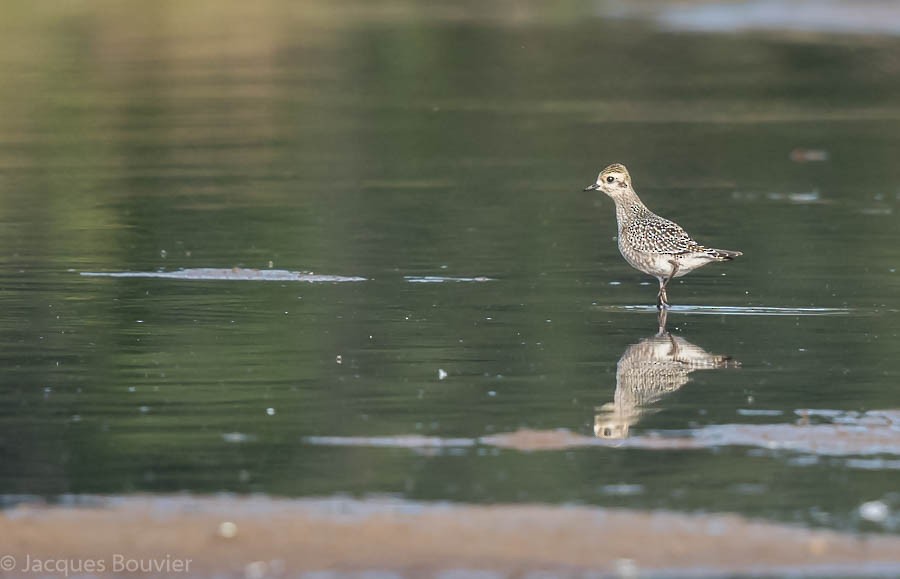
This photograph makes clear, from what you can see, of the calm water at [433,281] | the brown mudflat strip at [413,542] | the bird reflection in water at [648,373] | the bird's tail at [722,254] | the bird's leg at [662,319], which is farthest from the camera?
the bird's tail at [722,254]

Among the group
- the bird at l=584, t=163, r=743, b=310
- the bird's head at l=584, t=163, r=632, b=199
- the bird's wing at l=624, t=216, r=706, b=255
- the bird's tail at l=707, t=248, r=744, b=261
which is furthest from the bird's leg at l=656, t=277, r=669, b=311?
the bird's head at l=584, t=163, r=632, b=199

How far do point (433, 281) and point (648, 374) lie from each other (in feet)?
13.3

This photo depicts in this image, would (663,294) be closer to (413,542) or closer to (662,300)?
(662,300)

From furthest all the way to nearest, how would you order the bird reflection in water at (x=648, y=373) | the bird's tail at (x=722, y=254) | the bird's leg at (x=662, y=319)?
the bird's tail at (x=722, y=254) < the bird's leg at (x=662, y=319) < the bird reflection in water at (x=648, y=373)

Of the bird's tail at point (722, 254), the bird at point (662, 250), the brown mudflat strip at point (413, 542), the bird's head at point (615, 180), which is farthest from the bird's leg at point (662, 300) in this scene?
the brown mudflat strip at point (413, 542)

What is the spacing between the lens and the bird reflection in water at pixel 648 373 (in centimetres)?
1068

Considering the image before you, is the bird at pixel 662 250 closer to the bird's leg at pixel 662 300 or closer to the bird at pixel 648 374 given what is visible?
the bird's leg at pixel 662 300

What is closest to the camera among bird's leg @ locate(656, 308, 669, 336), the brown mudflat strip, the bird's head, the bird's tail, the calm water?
the brown mudflat strip

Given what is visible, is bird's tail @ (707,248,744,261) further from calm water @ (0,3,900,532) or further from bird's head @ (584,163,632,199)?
bird's head @ (584,163,632,199)

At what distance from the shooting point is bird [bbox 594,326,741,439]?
1068 centimetres

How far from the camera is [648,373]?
12.0 meters

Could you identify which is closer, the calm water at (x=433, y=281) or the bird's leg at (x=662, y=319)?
the calm water at (x=433, y=281)

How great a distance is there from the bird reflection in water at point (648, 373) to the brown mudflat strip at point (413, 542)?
1851 mm

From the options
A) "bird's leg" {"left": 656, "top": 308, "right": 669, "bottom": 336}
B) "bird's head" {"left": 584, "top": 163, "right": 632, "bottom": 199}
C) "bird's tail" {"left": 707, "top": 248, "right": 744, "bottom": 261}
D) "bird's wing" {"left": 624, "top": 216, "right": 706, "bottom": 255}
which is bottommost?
"bird's leg" {"left": 656, "top": 308, "right": 669, "bottom": 336}
